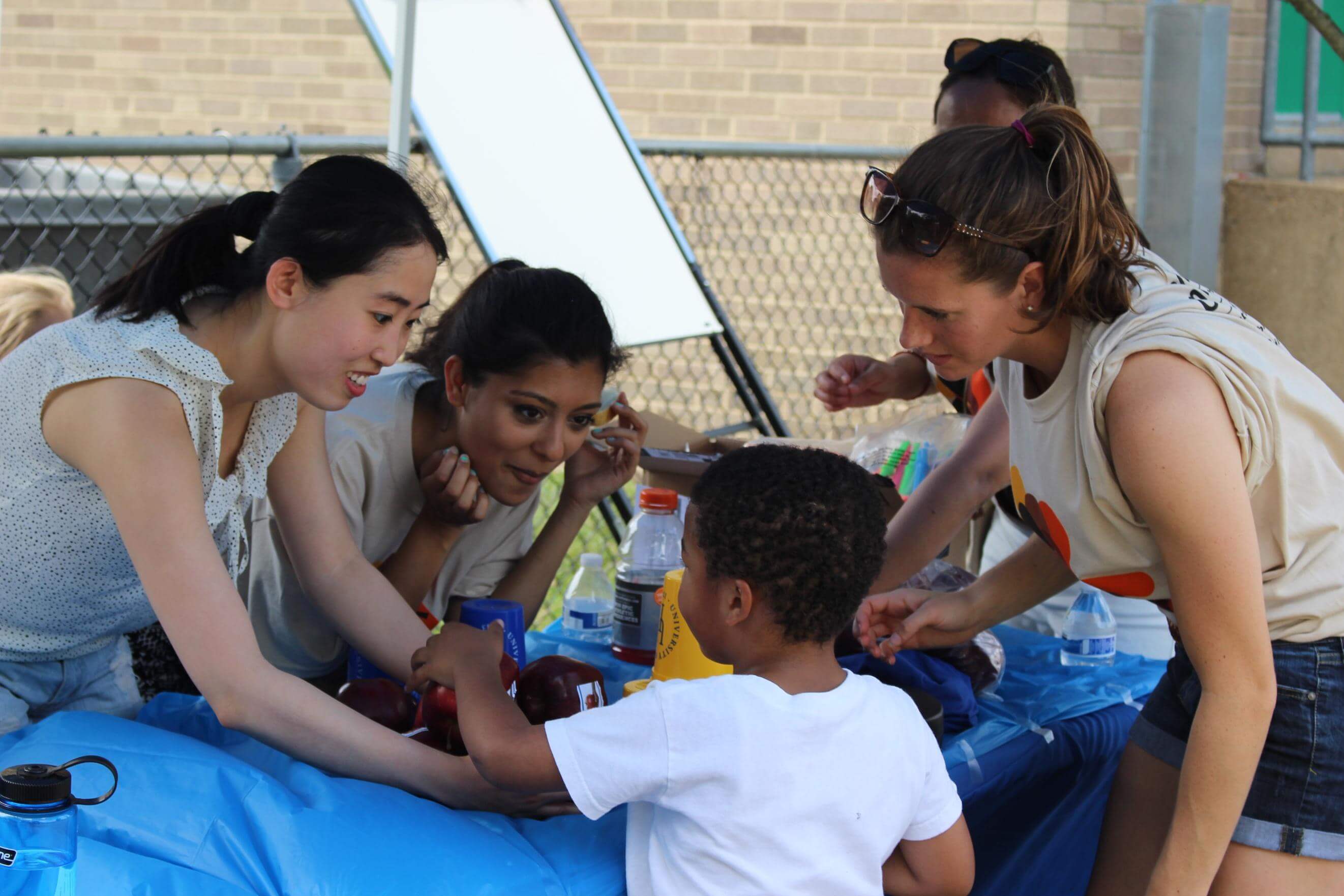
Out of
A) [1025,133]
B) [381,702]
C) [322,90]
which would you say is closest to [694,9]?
[322,90]

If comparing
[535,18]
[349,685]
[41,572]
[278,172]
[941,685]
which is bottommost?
[941,685]

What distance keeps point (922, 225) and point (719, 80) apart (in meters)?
4.80

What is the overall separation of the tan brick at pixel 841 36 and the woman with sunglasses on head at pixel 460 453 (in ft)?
13.0

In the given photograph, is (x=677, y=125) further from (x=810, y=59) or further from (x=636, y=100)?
(x=810, y=59)

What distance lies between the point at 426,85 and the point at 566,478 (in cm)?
156

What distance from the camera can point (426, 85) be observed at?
11.8ft

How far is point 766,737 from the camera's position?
142 centimetres

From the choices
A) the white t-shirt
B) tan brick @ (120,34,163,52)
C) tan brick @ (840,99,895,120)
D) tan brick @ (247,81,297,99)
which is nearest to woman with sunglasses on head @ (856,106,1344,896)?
the white t-shirt

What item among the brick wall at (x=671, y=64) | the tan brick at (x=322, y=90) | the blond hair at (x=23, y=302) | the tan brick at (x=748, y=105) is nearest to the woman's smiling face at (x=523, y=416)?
the blond hair at (x=23, y=302)

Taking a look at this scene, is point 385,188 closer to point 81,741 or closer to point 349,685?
point 349,685

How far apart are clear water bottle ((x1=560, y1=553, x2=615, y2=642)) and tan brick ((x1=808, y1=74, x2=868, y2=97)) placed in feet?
13.3

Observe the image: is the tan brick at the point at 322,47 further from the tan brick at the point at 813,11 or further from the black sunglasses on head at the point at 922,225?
the black sunglasses on head at the point at 922,225

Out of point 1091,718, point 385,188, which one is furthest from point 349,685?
point 1091,718

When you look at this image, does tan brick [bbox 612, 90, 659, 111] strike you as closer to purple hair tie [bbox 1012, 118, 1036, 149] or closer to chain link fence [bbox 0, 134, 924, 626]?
chain link fence [bbox 0, 134, 924, 626]
